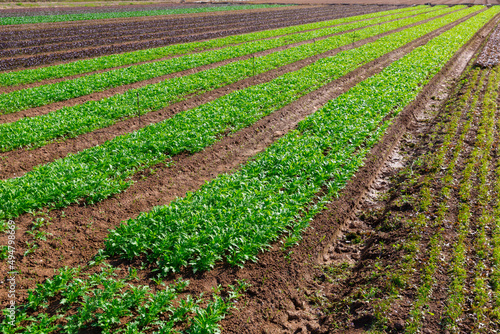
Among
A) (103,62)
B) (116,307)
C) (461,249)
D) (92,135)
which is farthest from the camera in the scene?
(103,62)

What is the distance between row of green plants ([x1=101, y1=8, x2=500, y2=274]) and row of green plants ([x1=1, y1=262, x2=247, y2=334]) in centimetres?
63

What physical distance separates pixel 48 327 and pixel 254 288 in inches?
131

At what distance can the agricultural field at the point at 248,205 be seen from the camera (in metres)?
5.66

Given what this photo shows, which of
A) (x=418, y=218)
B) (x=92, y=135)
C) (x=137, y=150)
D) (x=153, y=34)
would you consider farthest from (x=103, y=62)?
(x=418, y=218)

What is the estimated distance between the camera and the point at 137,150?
1047 centimetres

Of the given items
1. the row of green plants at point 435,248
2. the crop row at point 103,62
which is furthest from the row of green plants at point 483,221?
the crop row at point 103,62

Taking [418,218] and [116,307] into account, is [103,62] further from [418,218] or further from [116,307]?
[418,218]

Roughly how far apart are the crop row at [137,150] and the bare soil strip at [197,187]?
1.18ft

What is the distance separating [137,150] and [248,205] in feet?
15.3

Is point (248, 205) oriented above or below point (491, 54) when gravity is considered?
below

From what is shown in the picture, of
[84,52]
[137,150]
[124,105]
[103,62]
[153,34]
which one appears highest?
[153,34]

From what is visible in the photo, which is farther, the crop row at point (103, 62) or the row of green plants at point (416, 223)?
the crop row at point (103, 62)

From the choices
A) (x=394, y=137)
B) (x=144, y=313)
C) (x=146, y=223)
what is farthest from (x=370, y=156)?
(x=144, y=313)

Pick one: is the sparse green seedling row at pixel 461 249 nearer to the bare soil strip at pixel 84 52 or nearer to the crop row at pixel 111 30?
the bare soil strip at pixel 84 52
